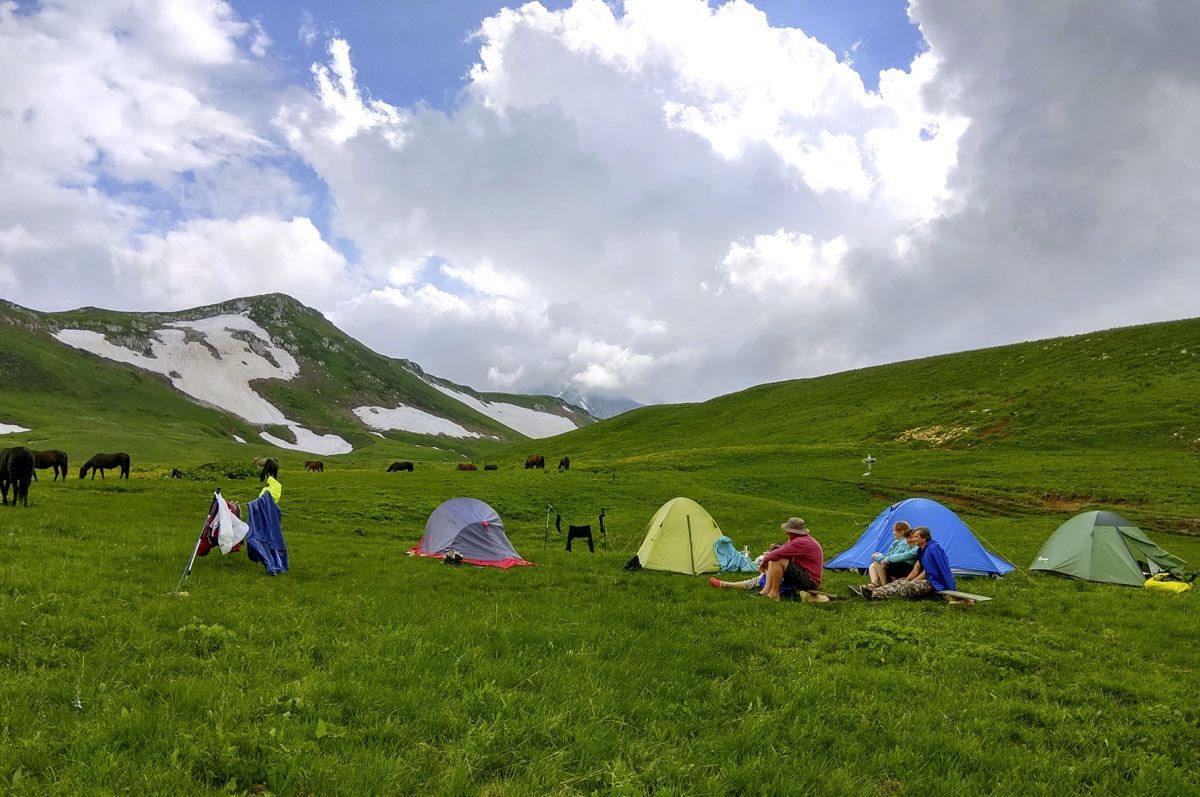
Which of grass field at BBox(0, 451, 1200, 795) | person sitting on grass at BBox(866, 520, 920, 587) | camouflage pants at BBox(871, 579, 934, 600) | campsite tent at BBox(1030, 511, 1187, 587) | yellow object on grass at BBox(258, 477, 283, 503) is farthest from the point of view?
campsite tent at BBox(1030, 511, 1187, 587)

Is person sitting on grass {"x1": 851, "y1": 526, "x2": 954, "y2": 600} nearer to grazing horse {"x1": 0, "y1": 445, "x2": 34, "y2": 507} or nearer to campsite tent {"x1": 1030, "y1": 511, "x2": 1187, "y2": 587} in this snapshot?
campsite tent {"x1": 1030, "y1": 511, "x2": 1187, "y2": 587}

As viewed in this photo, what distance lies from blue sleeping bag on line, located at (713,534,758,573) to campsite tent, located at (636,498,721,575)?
0.59ft

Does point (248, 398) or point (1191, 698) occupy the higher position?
point (248, 398)

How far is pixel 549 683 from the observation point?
765 centimetres

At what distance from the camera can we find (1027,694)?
27.5 ft

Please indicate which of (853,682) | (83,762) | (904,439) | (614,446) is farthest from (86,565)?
(614,446)

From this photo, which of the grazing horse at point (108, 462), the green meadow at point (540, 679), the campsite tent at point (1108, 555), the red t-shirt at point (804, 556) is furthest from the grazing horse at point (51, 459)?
the campsite tent at point (1108, 555)

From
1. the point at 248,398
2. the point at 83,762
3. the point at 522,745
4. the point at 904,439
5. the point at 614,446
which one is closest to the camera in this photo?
the point at 83,762

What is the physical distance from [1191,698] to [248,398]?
206m

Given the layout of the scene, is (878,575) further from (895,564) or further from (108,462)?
(108,462)

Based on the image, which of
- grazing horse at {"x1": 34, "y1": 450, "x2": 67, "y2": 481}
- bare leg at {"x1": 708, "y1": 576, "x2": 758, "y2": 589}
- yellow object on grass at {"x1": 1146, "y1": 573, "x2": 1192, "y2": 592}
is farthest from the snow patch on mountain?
yellow object on grass at {"x1": 1146, "y1": 573, "x2": 1192, "y2": 592}

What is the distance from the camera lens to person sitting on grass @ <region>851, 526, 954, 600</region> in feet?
47.7

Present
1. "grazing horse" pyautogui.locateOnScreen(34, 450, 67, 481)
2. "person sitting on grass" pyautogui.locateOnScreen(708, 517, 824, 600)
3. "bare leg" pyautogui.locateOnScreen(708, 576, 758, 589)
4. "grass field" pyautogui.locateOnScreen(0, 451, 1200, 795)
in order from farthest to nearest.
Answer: "grazing horse" pyautogui.locateOnScreen(34, 450, 67, 481)
"bare leg" pyautogui.locateOnScreen(708, 576, 758, 589)
"person sitting on grass" pyautogui.locateOnScreen(708, 517, 824, 600)
"grass field" pyautogui.locateOnScreen(0, 451, 1200, 795)

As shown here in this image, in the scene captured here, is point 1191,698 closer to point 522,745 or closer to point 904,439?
point 522,745
